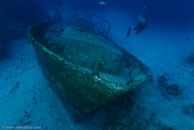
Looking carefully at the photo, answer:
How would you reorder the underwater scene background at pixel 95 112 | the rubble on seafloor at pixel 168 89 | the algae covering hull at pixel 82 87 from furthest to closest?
the rubble on seafloor at pixel 168 89 < the underwater scene background at pixel 95 112 < the algae covering hull at pixel 82 87

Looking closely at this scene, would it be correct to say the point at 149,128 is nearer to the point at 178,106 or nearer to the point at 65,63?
the point at 178,106

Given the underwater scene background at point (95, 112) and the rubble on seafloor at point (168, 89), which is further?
the rubble on seafloor at point (168, 89)

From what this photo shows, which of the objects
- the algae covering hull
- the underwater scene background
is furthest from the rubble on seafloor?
the algae covering hull

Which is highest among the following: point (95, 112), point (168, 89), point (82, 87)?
point (82, 87)

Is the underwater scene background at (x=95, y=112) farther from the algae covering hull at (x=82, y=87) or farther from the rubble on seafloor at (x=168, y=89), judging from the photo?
the algae covering hull at (x=82, y=87)

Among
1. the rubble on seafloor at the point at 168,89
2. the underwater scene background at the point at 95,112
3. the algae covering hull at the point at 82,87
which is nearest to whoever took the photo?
the algae covering hull at the point at 82,87

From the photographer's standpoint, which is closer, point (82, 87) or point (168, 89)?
point (82, 87)

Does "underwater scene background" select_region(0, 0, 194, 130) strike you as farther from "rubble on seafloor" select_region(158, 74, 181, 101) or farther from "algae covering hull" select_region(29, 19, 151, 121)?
"algae covering hull" select_region(29, 19, 151, 121)

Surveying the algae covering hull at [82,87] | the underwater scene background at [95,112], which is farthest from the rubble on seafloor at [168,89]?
the algae covering hull at [82,87]

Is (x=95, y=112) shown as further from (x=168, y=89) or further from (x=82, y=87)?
(x=168, y=89)

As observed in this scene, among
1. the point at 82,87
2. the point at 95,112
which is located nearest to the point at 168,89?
the point at 95,112

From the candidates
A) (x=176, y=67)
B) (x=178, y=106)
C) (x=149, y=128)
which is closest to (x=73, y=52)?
(x=149, y=128)

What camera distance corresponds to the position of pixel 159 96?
6.15 m

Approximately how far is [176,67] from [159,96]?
165 inches
